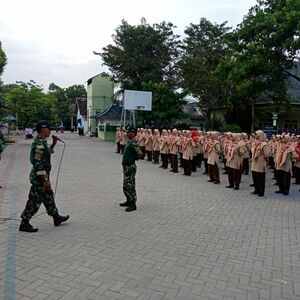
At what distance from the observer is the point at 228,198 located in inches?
394

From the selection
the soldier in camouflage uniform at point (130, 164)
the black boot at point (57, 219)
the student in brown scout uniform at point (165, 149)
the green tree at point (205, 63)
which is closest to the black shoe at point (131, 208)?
the soldier in camouflage uniform at point (130, 164)

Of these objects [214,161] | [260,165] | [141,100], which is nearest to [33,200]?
[260,165]

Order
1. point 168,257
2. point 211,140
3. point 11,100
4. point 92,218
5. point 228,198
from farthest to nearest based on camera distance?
point 11,100, point 211,140, point 228,198, point 92,218, point 168,257

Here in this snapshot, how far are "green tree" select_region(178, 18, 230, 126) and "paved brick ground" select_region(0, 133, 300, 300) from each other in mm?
15979

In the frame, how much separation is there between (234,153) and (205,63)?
51.5 ft

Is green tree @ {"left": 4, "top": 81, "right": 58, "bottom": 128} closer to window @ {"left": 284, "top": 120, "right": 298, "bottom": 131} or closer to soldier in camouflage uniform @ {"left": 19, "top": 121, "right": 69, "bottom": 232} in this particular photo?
window @ {"left": 284, "top": 120, "right": 298, "bottom": 131}

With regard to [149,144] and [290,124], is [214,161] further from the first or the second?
[290,124]

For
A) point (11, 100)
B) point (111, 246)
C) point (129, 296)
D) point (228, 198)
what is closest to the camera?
point (129, 296)

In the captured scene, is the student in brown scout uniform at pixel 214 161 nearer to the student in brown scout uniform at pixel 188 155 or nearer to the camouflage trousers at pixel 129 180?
the student in brown scout uniform at pixel 188 155

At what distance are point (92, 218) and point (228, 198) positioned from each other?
12.9 feet

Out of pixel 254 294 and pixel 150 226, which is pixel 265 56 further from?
pixel 254 294

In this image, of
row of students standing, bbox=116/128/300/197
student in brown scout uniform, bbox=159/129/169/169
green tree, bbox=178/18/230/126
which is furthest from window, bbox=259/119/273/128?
student in brown scout uniform, bbox=159/129/169/169

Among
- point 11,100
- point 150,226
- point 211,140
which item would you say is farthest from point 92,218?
point 11,100

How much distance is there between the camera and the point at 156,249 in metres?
5.81
